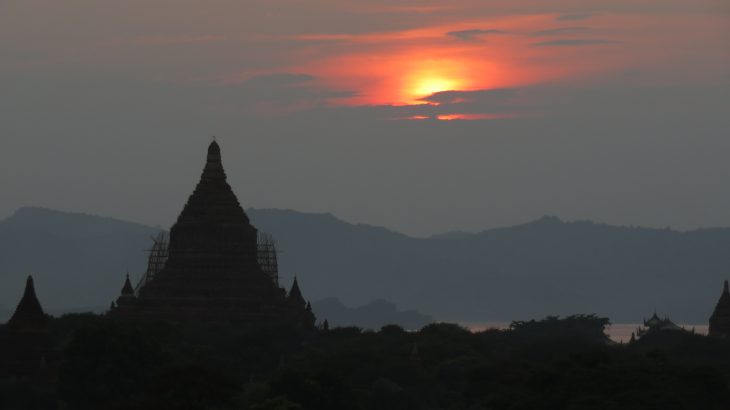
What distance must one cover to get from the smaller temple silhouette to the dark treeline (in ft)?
2.70

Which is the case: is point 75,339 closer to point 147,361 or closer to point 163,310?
point 147,361

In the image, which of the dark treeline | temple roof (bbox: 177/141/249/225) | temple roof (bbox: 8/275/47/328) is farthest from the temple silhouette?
temple roof (bbox: 8/275/47/328)

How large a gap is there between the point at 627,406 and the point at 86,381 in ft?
114

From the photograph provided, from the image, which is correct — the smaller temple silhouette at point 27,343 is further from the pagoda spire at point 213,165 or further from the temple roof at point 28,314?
the pagoda spire at point 213,165

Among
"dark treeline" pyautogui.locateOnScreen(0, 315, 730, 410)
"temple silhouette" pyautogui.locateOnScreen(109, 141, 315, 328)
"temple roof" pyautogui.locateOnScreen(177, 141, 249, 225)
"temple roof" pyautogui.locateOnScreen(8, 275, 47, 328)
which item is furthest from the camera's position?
"temple roof" pyautogui.locateOnScreen(177, 141, 249, 225)

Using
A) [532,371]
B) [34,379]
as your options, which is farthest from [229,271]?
[532,371]

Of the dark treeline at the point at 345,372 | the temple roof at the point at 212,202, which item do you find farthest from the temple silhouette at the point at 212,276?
the dark treeline at the point at 345,372

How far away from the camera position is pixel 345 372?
453 ft

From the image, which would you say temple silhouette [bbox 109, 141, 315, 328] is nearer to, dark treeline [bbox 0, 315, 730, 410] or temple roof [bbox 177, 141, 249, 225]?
temple roof [bbox 177, 141, 249, 225]

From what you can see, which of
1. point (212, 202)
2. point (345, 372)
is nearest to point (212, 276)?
point (212, 202)

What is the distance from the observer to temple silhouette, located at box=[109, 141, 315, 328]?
17975cm

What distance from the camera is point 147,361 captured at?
127312mm

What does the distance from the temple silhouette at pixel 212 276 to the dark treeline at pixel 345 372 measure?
152 inches

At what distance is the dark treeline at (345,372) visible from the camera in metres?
106
